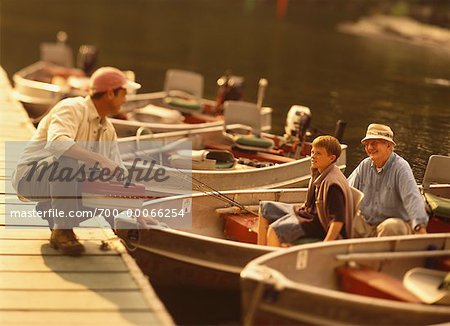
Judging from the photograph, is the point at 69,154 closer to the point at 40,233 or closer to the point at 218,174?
the point at 40,233

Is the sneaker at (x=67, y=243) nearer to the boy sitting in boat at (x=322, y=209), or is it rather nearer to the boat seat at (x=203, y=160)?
the boy sitting in boat at (x=322, y=209)

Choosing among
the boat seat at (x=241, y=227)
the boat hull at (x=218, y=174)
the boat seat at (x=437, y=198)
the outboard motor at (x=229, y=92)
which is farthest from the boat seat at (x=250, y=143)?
the outboard motor at (x=229, y=92)

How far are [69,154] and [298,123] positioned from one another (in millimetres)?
6001

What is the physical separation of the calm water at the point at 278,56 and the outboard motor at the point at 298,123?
0.76m

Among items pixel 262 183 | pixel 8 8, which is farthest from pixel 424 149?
pixel 8 8

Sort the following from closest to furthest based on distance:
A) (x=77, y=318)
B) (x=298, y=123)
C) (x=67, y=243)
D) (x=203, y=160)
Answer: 1. (x=77, y=318)
2. (x=67, y=243)
3. (x=203, y=160)
4. (x=298, y=123)

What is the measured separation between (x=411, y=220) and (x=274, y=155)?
4.70 m

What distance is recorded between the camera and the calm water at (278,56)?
17156 millimetres

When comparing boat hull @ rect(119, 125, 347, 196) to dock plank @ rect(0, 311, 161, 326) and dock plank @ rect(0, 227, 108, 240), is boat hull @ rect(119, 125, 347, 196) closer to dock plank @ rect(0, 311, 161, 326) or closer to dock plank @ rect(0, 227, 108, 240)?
dock plank @ rect(0, 227, 108, 240)

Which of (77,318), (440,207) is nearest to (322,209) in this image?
(440,207)

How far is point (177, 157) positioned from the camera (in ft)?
37.7

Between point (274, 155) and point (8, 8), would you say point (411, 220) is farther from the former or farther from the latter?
point (8, 8)

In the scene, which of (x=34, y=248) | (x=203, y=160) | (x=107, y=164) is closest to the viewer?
(x=107, y=164)

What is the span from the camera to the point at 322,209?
7867 mm
